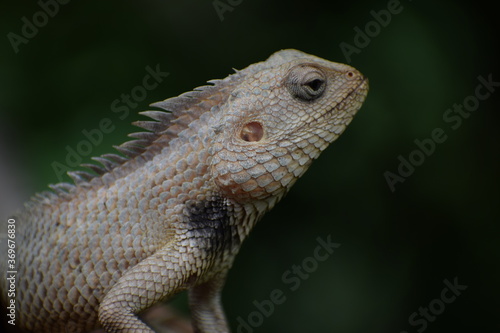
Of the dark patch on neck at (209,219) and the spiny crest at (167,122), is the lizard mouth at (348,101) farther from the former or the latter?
the dark patch on neck at (209,219)

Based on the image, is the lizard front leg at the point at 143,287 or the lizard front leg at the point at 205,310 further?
the lizard front leg at the point at 205,310

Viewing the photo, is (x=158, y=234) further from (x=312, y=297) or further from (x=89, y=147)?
(x=312, y=297)

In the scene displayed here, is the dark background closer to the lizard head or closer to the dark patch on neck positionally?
the lizard head

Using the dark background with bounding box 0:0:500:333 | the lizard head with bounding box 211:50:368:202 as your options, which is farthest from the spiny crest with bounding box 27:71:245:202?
the dark background with bounding box 0:0:500:333

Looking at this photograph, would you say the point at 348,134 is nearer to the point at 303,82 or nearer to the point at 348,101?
the point at 348,101

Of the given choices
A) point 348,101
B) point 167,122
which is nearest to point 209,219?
point 167,122

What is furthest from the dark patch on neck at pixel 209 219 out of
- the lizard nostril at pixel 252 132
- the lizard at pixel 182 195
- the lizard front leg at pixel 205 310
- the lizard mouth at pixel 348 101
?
the lizard mouth at pixel 348 101
